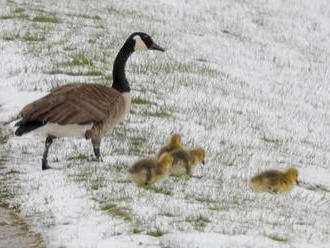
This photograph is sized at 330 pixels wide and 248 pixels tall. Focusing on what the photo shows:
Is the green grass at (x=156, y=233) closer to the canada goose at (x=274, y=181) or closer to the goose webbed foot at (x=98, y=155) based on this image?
the canada goose at (x=274, y=181)

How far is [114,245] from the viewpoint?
891cm

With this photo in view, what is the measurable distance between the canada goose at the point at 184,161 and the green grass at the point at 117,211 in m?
1.80

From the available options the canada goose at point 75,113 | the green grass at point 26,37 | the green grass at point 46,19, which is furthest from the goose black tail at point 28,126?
the green grass at point 46,19

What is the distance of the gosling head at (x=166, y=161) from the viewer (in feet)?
37.6

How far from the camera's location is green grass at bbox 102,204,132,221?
32.6 ft

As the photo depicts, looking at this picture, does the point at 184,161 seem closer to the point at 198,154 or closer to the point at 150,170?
the point at 198,154

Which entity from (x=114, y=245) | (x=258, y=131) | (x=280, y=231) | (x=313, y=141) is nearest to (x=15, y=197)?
(x=114, y=245)

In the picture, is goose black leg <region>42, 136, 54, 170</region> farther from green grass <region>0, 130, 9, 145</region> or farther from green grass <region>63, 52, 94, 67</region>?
green grass <region>63, 52, 94, 67</region>

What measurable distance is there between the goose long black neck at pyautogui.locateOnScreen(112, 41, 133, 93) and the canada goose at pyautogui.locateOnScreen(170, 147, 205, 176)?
1635 millimetres

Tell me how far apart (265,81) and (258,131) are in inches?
275

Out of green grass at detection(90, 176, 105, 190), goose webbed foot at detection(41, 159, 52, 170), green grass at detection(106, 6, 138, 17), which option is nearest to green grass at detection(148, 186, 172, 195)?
green grass at detection(90, 176, 105, 190)

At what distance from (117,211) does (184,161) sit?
204 centimetres

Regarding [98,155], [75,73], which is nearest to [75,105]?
[98,155]

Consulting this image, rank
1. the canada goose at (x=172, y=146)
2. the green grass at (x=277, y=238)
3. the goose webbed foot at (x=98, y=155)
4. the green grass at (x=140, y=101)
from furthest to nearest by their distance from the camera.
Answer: the green grass at (x=140, y=101) → the canada goose at (x=172, y=146) → the goose webbed foot at (x=98, y=155) → the green grass at (x=277, y=238)
